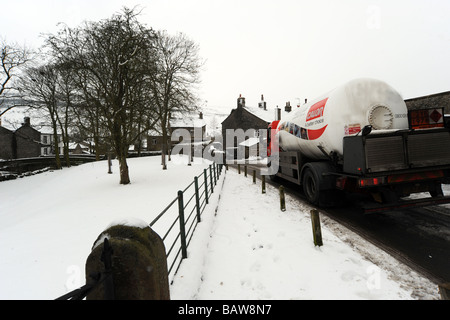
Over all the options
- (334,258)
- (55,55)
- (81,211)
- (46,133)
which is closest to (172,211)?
(81,211)

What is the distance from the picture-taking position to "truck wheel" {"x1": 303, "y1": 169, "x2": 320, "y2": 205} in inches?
265

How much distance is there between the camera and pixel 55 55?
1134 cm

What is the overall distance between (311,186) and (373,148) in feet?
9.51

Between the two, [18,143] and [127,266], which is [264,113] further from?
[18,143]

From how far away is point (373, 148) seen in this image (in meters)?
4.75

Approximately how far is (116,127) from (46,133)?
2095 inches

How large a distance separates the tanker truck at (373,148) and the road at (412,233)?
0.55 meters

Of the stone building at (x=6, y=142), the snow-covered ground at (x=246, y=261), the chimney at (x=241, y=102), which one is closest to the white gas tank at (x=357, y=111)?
the snow-covered ground at (x=246, y=261)

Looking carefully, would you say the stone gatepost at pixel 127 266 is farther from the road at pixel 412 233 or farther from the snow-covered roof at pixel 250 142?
the snow-covered roof at pixel 250 142

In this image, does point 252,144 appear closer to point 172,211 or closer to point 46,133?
point 172,211

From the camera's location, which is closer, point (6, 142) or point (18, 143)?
point (6, 142)

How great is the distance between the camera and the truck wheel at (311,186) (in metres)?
6.74

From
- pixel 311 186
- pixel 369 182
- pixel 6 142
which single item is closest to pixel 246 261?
pixel 369 182
